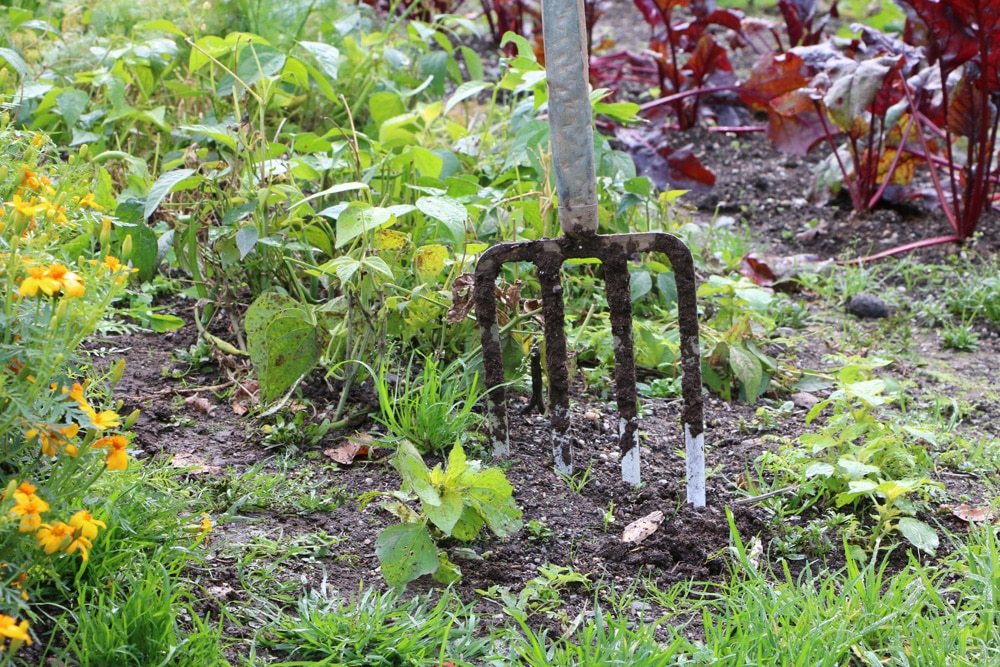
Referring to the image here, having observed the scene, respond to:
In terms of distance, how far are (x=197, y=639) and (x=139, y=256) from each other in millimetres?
997

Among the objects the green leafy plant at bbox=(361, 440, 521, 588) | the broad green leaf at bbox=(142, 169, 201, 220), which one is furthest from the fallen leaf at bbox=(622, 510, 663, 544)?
the broad green leaf at bbox=(142, 169, 201, 220)

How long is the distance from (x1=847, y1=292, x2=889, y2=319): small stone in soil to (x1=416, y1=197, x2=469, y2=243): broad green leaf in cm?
158

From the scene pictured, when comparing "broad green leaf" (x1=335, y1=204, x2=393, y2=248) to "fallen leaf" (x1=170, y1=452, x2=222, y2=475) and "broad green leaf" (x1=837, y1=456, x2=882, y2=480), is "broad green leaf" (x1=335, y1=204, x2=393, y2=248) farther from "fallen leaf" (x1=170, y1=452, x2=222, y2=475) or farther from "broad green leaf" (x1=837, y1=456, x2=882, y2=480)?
"broad green leaf" (x1=837, y1=456, x2=882, y2=480)

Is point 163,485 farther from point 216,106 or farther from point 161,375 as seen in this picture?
point 216,106

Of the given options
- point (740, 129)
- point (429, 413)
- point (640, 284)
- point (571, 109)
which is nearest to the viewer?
point (571, 109)

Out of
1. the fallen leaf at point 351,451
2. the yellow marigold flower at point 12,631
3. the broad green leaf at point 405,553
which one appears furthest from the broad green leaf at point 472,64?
the yellow marigold flower at point 12,631

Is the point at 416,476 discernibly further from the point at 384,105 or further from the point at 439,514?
the point at 384,105

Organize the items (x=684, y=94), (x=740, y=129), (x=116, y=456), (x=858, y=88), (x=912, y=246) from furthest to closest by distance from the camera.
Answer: (x=740, y=129) → (x=684, y=94) → (x=912, y=246) → (x=858, y=88) → (x=116, y=456)

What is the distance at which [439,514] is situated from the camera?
5.23 ft

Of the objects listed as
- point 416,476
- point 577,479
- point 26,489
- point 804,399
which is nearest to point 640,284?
point 804,399

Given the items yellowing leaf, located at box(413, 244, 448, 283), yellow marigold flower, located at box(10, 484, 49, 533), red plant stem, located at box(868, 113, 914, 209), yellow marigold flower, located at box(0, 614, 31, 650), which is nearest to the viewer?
yellow marigold flower, located at box(0, 614, 31, 650)

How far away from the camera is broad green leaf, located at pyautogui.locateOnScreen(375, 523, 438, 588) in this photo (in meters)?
1.58

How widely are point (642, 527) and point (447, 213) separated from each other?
738 mm

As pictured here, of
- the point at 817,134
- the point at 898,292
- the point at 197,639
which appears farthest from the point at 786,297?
the point at 197,639
